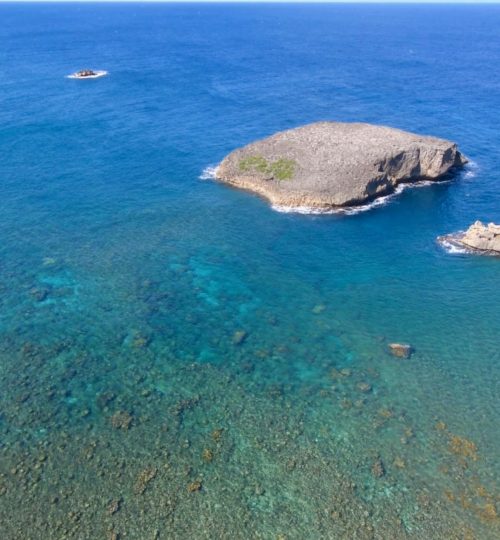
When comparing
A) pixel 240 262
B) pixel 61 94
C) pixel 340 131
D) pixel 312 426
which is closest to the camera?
pixel 312 426

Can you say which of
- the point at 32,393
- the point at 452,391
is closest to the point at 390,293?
the point at 452,391

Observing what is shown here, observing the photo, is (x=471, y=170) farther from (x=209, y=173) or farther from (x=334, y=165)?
(x=209, y=173)

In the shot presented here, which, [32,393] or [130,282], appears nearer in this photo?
[32,393]

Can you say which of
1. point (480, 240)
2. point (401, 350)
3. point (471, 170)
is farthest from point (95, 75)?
point (401, 350)

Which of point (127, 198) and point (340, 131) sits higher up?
point (340, 131)

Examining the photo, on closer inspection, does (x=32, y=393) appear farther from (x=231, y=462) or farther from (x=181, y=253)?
(x=181, y=253)

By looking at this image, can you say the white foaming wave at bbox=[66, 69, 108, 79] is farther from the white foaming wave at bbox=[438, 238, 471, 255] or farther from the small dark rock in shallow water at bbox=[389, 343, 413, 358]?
the small dark rock in shallow water at bbox=[389, 343, 413, 358]
